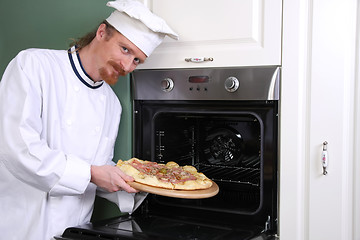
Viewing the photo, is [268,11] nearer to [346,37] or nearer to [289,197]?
[346,37]

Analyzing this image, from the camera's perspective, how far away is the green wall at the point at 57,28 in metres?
1.74

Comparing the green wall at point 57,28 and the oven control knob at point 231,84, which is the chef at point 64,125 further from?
the oven control knob at point 231,84

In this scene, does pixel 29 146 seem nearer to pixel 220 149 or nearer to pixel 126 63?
pixel 126 63

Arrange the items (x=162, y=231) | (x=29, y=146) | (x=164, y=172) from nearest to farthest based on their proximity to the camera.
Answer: (x=29, y=146) < (x=162, y=231) < (x=164, y=172)

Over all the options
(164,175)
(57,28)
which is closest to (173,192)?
(164,175)

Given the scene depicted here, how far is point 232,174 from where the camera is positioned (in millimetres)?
1806

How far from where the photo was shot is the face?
1.50m

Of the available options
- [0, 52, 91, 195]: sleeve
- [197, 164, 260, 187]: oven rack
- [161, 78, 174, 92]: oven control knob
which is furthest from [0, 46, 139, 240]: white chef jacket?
[197, 164, 260, 187]: oven rack

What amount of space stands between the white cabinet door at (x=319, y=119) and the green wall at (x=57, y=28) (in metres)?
0.68

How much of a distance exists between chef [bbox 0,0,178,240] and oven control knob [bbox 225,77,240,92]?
0.26 meters

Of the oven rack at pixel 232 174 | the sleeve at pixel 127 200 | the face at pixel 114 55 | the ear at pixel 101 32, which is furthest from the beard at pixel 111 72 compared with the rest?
the oven rack at pixel 232 174

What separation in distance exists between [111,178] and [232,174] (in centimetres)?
61

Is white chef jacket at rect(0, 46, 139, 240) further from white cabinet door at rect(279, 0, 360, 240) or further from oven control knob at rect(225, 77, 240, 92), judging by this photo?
white cabinet door at rect(279, 0, 360, 240)

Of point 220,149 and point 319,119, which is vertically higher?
point 319,119
